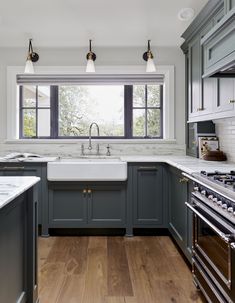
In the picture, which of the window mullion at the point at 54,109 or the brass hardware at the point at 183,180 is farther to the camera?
the window mullion at the point at 54,109

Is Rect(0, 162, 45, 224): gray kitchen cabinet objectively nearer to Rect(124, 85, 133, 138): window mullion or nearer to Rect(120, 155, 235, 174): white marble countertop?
Rect(120, 155, 235, 174): white marble countertop

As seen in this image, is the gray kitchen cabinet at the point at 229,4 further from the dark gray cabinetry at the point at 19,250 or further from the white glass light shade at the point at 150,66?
the dark gray cabinetry at the point at 19,250

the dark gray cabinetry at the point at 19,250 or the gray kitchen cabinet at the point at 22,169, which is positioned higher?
the gray kitchen cabinet at the point at 22,169

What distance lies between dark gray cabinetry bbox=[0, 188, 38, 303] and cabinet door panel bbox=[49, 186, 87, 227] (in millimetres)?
1576

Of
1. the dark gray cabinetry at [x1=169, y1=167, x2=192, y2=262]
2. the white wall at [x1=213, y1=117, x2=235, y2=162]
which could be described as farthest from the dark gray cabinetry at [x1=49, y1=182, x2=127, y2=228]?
the white wall at [x1=213, y1=117, x2=235, y2=162]

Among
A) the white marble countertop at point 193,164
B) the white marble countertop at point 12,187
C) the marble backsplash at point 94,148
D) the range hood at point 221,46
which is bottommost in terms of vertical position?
the white marble countertop at point 12,187

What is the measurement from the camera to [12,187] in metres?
1.81

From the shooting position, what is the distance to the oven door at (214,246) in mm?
1692

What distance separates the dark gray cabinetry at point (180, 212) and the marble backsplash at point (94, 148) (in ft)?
2.46

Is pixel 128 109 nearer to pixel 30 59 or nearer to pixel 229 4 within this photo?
pixel 30 59

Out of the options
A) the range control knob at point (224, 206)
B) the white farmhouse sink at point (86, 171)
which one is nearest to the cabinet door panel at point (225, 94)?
the range control knob at point (224, 206)

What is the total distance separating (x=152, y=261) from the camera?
3008mm

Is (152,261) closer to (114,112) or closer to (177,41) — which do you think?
(114,112)

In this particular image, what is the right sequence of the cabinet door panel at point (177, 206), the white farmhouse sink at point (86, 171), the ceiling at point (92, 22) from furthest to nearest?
the white farmhouse sink at point (86, 171)
the ceiling at point (92, 22)
the cabinet door panel at point (177, 206)
